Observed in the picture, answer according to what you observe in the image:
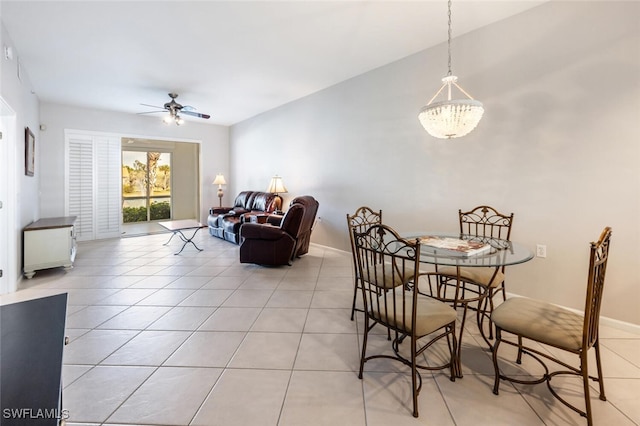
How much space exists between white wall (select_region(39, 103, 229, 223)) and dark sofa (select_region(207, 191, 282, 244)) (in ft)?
5.23

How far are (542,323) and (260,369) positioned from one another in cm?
165

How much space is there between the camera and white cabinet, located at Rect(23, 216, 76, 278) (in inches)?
143

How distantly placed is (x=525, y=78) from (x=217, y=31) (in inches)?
124

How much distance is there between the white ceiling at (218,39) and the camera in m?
2.72

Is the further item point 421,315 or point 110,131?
point 110,131

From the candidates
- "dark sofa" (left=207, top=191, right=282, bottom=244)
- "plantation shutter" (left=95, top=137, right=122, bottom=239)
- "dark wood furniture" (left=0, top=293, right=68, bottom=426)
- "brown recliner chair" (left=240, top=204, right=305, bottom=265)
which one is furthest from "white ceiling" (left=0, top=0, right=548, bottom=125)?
"dark wood furniture" (left=0, top=293, right=68, bottom=426)

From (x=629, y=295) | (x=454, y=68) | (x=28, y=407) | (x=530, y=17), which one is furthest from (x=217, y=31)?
(x=629, y=295)

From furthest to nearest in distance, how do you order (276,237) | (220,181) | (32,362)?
1. (220,181)
2. (276,237)
3. (32,362)

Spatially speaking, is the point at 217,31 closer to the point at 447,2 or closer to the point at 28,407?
the point at 447,2

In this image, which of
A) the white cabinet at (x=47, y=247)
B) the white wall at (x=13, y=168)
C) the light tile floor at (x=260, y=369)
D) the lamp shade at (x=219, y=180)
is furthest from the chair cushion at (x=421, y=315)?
the lamp shade at (x=219, y=180)

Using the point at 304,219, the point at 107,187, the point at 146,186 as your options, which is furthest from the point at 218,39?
the point at 146,186

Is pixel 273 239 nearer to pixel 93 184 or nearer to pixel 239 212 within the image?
pixel 239 212

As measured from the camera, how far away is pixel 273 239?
13.2 feet

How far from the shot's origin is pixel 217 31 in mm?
3117
